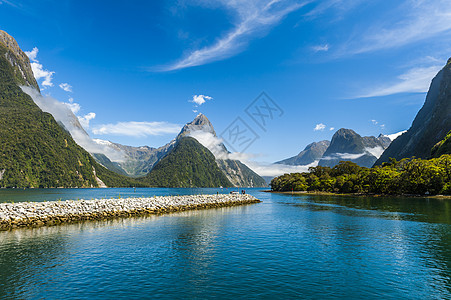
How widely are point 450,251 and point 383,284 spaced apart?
16140mm

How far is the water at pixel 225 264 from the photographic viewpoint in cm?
1803

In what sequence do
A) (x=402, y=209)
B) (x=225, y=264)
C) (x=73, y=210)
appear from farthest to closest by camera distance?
(x=402, y=209) → (x=73, y=210) → (x=225, y=264)

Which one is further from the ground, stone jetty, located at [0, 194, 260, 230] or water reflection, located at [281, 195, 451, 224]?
stone jetty, located at [0, 194, 260, 230]

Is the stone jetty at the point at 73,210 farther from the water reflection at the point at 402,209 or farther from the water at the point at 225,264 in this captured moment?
the water reflection at the point at 402,209

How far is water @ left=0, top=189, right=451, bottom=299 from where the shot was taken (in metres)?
18.0

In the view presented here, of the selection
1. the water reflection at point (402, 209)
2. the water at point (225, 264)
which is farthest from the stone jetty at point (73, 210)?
the water reflection at point (402, 209)

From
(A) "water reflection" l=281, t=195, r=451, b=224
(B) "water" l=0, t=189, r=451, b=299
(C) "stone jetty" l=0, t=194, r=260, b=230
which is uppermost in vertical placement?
(C) "stone jetty" l=0, t=194, r=260, b=230

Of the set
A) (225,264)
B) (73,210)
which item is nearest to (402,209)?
(225,264)

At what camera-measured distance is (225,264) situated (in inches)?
951

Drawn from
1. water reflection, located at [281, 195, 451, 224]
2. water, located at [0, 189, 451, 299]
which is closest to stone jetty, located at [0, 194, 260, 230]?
water, located at [0, 189, 451, 299]

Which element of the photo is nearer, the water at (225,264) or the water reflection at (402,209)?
the water at (225,264)

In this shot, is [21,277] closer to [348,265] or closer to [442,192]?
[348,265]

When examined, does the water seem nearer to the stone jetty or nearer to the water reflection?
the stone jetty

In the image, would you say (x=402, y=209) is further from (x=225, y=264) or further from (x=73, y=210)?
(x=73, y=210)
